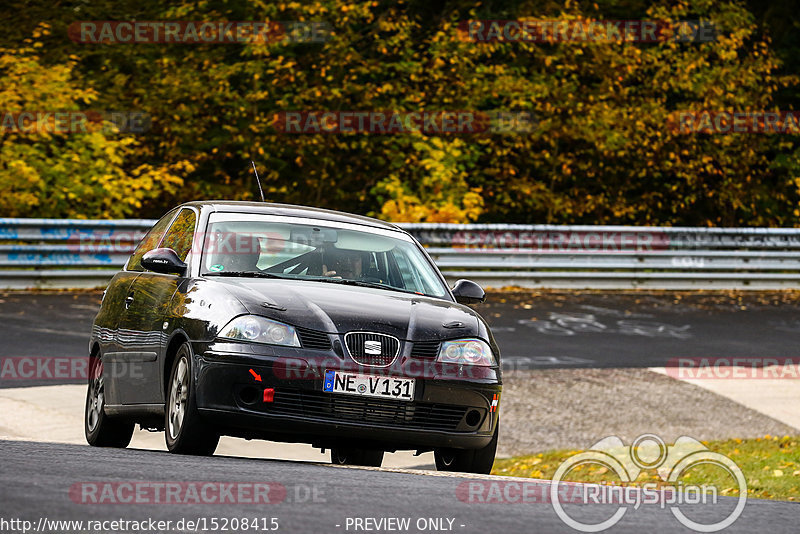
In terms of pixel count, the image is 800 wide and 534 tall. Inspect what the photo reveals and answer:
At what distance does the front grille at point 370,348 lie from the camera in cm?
737

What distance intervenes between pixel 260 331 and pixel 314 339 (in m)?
0.29

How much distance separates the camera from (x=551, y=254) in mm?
22266

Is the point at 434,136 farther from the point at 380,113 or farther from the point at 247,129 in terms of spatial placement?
the point at 247,129

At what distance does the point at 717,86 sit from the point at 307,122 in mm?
8619

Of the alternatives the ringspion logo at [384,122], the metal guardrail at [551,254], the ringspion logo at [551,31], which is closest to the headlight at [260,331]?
the metal guardrail at [551,254]

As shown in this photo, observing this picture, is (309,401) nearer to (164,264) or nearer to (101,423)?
(164,264)

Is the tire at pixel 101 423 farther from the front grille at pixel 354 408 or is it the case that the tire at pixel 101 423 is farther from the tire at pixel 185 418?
the front grille at pixel 354 408

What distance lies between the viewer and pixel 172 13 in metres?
26.9

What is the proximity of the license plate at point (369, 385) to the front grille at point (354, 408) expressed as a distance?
0.03 meters

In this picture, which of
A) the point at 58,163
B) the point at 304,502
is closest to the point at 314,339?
the point at 304,502

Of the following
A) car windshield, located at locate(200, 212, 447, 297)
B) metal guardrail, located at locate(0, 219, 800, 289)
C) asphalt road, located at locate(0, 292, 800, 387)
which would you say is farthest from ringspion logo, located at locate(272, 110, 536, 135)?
car windshield, located at locate(200, 212, 447, 297)
